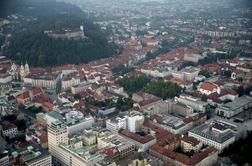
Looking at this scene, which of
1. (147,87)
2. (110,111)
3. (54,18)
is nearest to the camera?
(110,111)

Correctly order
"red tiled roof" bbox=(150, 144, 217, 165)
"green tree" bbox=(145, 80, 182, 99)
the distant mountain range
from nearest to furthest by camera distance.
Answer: "red tiled roof" bbox=(150, 144, 217, 165) < "green tree" bbox=(145, 80, 182, 99) < the distant mountain range

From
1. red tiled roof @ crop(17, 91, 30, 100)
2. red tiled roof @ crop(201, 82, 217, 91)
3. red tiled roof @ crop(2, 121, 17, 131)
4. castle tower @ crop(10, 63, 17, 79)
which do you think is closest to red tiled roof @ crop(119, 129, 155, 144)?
red tiled roof @ crop(2, 121, 17, 131)

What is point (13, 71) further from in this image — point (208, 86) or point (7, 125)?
point (208, 86)

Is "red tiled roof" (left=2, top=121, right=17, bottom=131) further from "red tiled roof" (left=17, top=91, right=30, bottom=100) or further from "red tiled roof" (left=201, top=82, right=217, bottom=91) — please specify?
"red tiled roof" (left=201, top=82, right=217, bottom=91)

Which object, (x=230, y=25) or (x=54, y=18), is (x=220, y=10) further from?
(x=54, y=18)

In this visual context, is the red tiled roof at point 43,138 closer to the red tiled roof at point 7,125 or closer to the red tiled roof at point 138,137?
the red tiled roof at point 7,125

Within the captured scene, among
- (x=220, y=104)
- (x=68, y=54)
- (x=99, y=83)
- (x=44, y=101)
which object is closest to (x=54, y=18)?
(x=68, y=54)

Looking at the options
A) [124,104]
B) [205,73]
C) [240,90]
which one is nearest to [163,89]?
[124,104]

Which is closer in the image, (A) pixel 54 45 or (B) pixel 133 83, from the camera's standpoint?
(B) pixel 133 83

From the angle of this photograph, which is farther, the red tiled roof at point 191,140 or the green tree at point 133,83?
the green tree at point 133,83

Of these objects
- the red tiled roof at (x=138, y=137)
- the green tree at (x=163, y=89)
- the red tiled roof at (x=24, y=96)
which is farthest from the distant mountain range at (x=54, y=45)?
the red tiled roof at (x=138, y=137)

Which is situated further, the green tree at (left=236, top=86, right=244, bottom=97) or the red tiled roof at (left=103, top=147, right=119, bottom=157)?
the green tree at (left=236, top=86, right=244, bottom=97)
